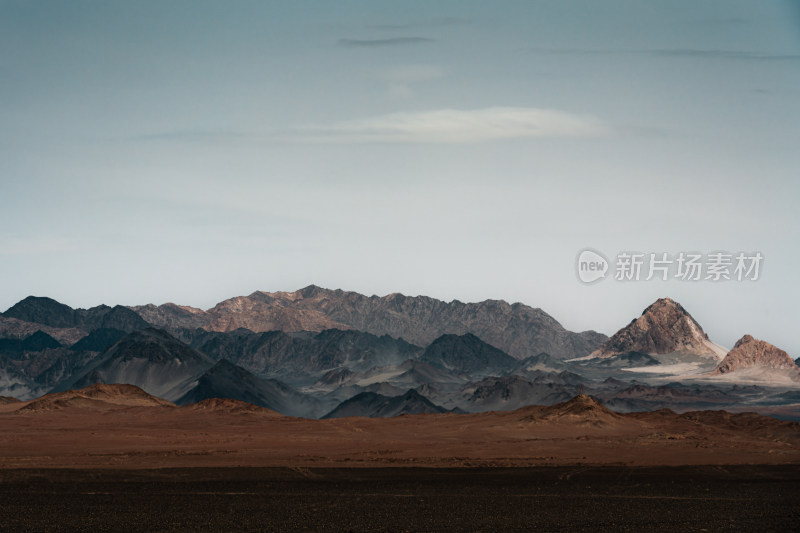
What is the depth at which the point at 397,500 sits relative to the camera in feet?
249

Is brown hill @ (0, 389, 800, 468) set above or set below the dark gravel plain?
below

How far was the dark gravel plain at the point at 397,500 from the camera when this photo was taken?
6341 cm

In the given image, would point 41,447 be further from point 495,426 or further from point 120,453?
point 495,426

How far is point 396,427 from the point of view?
19862 centimetres

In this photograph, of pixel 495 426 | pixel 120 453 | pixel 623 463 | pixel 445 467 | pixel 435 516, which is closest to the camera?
pixel 435 516

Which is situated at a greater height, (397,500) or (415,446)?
(397,500)

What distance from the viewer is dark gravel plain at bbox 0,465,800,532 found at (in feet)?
208

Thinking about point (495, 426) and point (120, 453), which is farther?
point (495, 426)

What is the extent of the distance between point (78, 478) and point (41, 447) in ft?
175

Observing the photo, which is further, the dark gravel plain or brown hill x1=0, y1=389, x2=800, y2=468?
brown hill x1=0, y1=389, x2=800, y2=468

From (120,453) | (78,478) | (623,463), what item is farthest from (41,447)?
(623,463)

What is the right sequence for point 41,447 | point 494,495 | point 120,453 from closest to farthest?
point 494,495
point 120,453
point 41,447

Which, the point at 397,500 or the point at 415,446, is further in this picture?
the point at 415,446

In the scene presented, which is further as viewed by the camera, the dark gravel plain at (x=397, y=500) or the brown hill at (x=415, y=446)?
the brown hill at (x=415, y=446)
